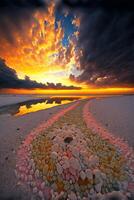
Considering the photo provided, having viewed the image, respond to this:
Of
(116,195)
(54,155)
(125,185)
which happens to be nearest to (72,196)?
(116,195)

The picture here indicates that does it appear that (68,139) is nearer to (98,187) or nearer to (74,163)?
(74,163)

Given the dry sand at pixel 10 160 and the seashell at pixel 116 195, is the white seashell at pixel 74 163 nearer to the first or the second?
the seashell at pixel 116 195

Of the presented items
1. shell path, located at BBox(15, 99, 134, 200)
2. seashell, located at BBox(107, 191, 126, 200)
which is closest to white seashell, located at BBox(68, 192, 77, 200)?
shell path, located at BBox(15, 99, 134, 200)

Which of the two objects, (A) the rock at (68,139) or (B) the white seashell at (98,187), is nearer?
(B) the white seashell at (98,187)

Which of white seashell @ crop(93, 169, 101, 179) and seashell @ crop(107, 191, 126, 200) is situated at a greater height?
white seashell @ crop(93, 169, 101, 179)

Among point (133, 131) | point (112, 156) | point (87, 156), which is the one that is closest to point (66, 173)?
point (87, 156)

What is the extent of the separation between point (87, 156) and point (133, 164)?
5.56 feet

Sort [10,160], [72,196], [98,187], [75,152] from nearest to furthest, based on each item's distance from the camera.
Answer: [72,196] → [98,187] → [75,152] → [10,160]

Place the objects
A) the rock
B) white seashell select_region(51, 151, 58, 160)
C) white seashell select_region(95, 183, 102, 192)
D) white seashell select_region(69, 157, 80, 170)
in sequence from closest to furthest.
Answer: white seashell select_region(95, 183, 102, 192), white seashell select_region(69, 157, 80, 170), white seashell select_region(51, 151, 58, 160), the rock

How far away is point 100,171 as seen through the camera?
4.25 metres

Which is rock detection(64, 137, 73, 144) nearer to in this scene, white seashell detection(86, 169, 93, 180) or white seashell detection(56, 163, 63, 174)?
white seashell detection(56, 163, 63, 174)

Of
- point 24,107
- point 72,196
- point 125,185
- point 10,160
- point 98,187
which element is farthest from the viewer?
point 24,107

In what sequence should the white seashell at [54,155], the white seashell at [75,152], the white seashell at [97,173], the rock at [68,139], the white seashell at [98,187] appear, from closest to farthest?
the white seashell at [98,187]
the white seashell at [97,173]
the white seashell at [75,152]
the white seashell at [54,155]
the rock at [68,139]

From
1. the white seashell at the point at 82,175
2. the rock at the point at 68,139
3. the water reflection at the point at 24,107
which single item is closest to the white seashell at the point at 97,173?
the white seashell at the point at 82,175
